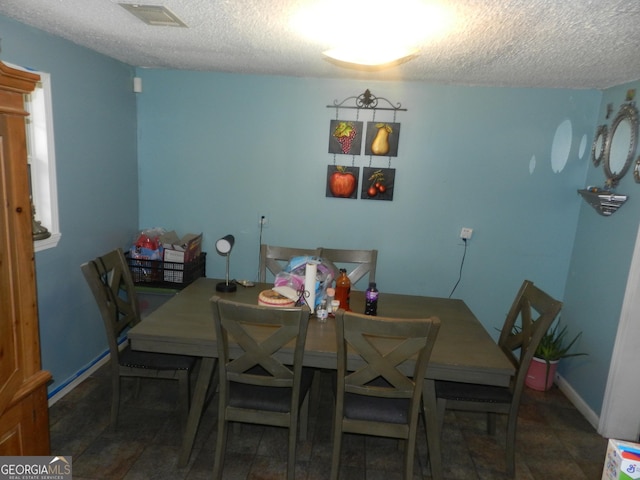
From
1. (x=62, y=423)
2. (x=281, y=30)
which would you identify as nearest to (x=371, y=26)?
(x=281, y=30)

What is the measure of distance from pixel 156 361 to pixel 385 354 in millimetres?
1293

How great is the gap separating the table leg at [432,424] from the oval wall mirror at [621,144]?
193cm

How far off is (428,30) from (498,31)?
0.31 metres

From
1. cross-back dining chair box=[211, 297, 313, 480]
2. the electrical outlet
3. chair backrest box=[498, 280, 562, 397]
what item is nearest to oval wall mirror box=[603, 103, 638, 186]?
the electrical outlet

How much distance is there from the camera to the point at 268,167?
349 cm

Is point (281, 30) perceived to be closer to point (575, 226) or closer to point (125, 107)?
point (125, 107)

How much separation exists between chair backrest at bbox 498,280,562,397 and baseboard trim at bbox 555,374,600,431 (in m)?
0.85

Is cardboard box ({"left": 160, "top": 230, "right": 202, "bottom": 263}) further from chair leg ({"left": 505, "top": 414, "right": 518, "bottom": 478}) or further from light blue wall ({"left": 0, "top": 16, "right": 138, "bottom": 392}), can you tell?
chair leg ({"left": 505, "top": 414, "right": 518, "bottom": 478})

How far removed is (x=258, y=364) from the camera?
6.54 feet

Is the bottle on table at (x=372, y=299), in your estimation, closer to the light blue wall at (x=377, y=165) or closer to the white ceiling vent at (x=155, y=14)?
the light blue wall at (x=377, y=165)

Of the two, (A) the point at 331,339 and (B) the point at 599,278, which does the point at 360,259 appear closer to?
(A) the point at 331,339

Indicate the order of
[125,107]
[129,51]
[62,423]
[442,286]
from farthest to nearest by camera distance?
[442,286] < [125,107] < [129,51] < [62,423]

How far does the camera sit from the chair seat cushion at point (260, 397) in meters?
2.04

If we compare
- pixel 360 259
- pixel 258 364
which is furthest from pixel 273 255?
pixel 258 364
